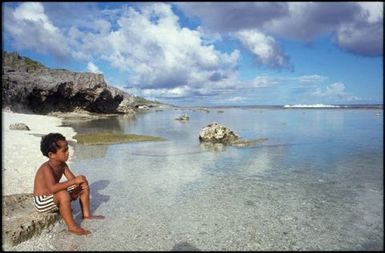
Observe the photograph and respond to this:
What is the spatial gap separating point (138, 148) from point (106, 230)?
15785mm

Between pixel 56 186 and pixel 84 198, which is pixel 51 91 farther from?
pixel 56 186

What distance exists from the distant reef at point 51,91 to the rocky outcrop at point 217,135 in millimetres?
45852

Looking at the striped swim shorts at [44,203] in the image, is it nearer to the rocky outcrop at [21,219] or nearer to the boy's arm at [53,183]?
the rocky outcrop at [21,219]

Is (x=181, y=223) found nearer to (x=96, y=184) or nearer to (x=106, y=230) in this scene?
(x=106, y=230)

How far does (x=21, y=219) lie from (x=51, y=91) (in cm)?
6560

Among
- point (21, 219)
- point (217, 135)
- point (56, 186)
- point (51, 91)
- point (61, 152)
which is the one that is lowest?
point (21, 219)

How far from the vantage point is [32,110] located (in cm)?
7000

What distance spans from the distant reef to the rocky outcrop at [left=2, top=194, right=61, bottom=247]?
188 ft

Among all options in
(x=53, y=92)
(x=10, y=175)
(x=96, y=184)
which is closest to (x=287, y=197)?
(x=96, y=184)

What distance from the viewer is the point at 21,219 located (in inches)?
344

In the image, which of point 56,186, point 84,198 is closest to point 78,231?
point 84,198

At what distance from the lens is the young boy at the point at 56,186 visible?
8.73 m

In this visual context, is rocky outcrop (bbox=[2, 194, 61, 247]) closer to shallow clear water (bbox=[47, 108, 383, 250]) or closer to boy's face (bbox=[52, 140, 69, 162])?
shallow clear water (bbox=[47, 108, 383, 250])

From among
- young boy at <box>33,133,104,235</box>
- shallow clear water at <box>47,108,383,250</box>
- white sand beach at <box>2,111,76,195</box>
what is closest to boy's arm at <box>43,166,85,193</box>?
young boy at <box>33,133,104,235</box>
